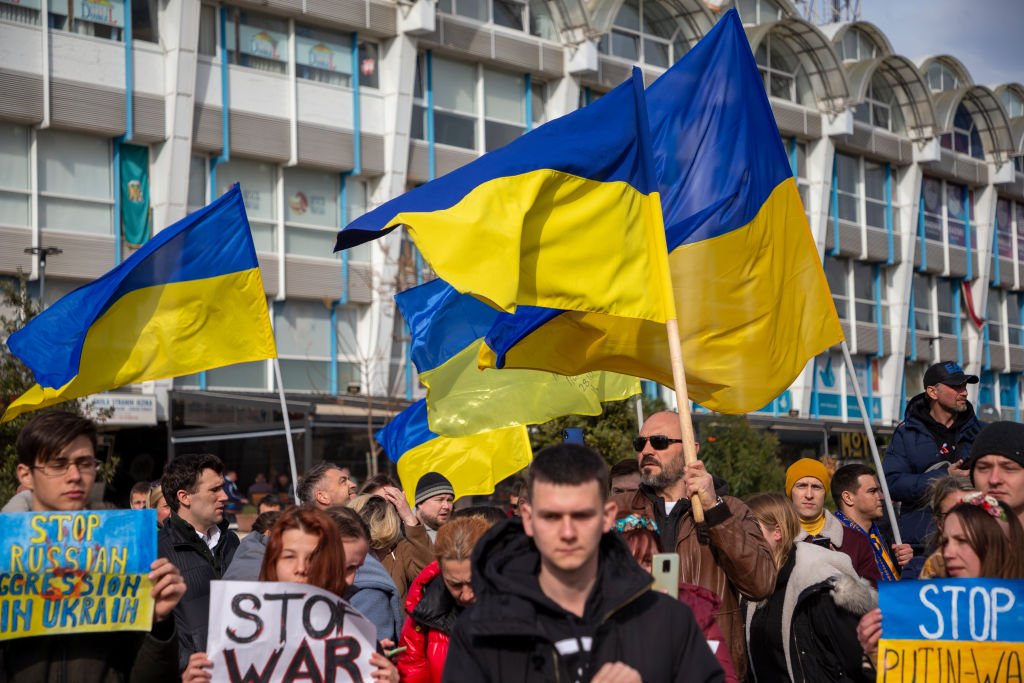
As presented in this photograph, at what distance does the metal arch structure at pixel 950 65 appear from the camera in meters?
46.8

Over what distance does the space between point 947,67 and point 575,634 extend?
48.0m

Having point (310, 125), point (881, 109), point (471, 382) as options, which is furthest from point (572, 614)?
point (881, 109)

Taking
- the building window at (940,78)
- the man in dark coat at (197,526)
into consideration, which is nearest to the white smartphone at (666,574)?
the man in dark coat at (197,526)

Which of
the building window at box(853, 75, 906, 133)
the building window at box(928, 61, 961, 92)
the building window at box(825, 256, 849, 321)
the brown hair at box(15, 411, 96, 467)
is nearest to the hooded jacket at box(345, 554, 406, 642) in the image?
the brown hair at box(15, 411, 96, 467)

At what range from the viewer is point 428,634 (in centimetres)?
610

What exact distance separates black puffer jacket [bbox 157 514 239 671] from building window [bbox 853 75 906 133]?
129 ft

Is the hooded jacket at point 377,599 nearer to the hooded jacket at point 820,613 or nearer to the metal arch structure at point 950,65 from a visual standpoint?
the hooded jacket at point 820,613

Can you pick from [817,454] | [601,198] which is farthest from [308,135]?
[601,198]

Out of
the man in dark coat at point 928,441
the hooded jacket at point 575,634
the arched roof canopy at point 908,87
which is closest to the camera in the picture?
the hooded jacket at point 575,634

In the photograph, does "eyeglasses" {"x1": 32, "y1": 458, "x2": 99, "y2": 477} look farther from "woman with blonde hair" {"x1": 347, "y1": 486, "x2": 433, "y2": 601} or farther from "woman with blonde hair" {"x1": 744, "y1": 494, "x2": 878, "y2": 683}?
"woman with blonde hair" {"x1": 347, "y1": 486, "x2": 433, "y2": 601}

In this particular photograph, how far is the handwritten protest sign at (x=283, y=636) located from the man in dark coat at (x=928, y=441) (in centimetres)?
483

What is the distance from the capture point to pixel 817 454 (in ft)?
129

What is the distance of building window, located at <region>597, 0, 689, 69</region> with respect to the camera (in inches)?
1435

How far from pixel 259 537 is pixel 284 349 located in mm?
23969
